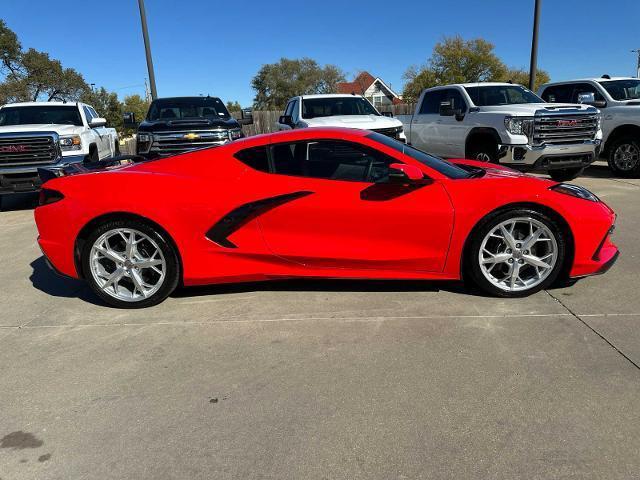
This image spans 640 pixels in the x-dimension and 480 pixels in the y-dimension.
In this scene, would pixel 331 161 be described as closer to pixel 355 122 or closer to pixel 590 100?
pixel 355 122

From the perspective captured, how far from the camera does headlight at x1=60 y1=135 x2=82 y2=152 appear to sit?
930 centimetres

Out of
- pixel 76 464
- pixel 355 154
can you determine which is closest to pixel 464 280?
pixel 355 154

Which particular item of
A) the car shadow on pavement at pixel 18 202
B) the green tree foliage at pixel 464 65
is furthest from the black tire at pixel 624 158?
the green tree foliage at pixel 464 65

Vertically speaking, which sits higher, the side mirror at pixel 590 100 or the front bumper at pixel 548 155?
the side mirror at pixel 590 100

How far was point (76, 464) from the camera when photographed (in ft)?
7.77

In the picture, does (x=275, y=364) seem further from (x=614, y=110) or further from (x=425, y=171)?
(x=614, y=110)

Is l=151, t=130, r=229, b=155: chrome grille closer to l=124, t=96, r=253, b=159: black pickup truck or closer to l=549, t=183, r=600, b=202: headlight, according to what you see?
l=124, t=96, r=253, b=159: black pickup truck

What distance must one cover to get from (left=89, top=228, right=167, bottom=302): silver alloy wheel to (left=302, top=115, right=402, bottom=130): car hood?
235 inches

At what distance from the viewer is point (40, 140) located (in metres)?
8.91

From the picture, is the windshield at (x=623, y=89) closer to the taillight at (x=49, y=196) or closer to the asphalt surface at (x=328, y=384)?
the asphalt surface at (x=328, y=384)

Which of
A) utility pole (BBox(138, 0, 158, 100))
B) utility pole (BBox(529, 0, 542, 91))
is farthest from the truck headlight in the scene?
utility pole (BBox(529, 0, 542, 91))

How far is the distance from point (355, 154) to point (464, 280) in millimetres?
1369

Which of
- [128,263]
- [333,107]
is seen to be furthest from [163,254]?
[333,107]

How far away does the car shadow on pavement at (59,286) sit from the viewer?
459 cm
